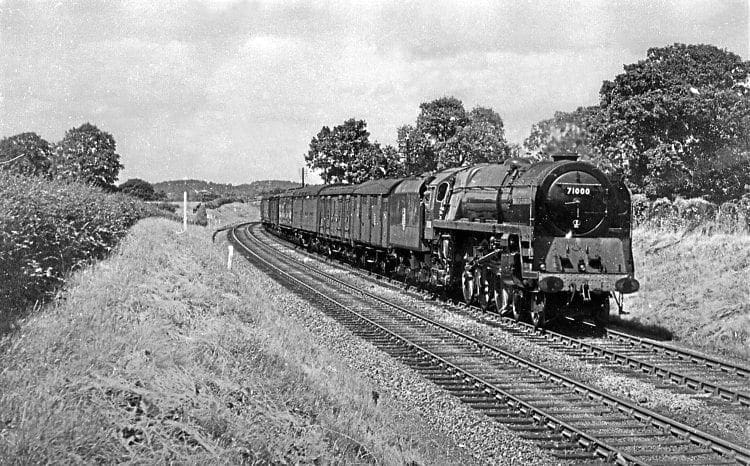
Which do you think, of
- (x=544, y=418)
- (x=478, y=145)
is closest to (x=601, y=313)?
(x=544, y=418)

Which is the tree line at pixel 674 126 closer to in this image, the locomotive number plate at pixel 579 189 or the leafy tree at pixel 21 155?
the locomotive number plate at pixel 579 189

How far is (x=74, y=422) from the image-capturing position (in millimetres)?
4809

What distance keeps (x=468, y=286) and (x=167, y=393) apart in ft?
40.3

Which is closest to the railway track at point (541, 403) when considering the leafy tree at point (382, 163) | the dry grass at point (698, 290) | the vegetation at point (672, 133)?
the dry grass at point (698, 290)

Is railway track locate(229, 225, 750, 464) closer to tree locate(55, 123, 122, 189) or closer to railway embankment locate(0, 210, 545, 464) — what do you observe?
railway embankment locate(0, 210, 545, 464)

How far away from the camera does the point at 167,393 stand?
5.96 metres

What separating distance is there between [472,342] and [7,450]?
946 centimetres

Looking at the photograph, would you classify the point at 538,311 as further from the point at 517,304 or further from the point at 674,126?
the point at 674,126

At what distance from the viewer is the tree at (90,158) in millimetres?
19581

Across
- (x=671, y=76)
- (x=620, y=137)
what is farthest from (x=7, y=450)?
(x=671, y=76)

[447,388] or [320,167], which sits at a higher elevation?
[320,167]

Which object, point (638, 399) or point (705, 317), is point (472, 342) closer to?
point (638, 399)

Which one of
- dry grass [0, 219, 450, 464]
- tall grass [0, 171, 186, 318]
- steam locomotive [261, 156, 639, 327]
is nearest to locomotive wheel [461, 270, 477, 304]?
steam locomotive [261, 156, 639, 327]

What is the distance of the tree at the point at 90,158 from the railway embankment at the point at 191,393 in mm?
9305
